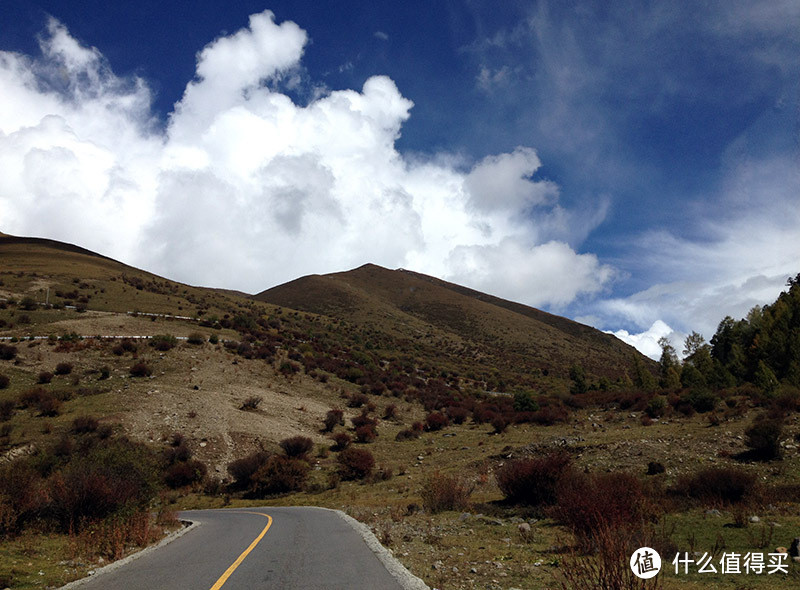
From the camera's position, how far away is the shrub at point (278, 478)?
26453mm

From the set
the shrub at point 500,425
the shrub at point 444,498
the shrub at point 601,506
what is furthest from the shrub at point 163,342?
the shrub at point 601,506

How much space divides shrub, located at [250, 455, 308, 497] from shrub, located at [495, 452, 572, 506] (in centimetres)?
1481

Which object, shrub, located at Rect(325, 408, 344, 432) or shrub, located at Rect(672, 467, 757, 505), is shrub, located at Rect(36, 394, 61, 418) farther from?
shrub, located at Rect(672, 467, 757, 505)

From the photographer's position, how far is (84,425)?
27.0 meters

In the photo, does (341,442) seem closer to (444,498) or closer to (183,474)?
(183,474)

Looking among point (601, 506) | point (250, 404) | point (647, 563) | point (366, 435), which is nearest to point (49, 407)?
point (250, 404)

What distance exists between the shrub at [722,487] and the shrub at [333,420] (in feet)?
93.0

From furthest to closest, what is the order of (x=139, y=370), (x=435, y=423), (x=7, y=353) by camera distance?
(x=435, y=423), (x=139, y=370), (x=7, y=353)

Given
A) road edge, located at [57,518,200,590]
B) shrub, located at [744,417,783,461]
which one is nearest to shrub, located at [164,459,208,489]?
road edge, located at [57,518,200,590]

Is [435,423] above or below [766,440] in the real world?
below

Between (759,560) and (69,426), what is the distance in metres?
33.0

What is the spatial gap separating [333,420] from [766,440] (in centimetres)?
2946

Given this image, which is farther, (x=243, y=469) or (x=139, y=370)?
(x=139, y=370)

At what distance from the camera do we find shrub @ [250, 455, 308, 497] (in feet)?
86.8
